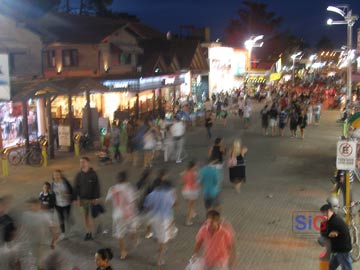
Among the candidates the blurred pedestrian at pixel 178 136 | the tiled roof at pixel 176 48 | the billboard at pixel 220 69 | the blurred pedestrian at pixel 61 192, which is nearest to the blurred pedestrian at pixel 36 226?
the blurred pedestrian at pixel 61 192

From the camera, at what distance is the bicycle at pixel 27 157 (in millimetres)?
18094

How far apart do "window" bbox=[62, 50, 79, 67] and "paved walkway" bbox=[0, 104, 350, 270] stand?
9519 mm

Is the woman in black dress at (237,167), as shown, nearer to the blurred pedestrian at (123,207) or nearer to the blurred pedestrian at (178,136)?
the blurred pedestrian at (178,136)

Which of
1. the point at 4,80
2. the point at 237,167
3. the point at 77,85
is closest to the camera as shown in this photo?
the point at 4,80

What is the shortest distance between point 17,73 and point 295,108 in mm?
13180

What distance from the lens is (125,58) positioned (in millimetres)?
32719

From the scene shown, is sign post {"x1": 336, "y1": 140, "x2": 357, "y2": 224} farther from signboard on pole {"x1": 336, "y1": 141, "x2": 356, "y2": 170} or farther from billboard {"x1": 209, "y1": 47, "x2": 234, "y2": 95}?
billboard {"x1": 209, "y1": 47, "x2": 234, "y2": 95}

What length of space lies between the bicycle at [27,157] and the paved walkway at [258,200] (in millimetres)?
487

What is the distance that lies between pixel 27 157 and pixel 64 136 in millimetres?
2635

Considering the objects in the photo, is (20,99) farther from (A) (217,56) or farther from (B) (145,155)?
(A) (217,56)

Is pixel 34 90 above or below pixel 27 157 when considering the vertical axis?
above

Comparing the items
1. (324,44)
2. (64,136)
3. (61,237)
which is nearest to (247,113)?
(64,136)

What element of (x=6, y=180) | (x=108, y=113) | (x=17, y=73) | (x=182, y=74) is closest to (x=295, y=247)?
(x=6, y=180)

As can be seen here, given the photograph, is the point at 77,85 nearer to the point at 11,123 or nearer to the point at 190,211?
the point at 11,123
